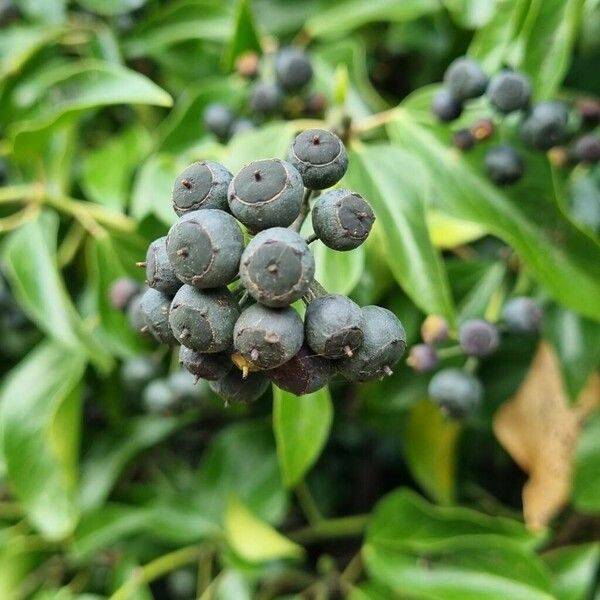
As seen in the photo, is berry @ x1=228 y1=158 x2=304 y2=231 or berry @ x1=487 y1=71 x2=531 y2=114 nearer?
berry @ x1=228 y1=158 x2=304 y2=231

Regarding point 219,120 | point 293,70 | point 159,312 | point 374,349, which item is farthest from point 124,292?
point 374,349

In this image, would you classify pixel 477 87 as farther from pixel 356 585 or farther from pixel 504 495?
pixel 504 495

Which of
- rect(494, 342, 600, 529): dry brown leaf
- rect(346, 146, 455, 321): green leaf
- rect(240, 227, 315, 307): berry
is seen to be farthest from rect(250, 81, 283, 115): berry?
rect(240, 227, 315, 307): berry

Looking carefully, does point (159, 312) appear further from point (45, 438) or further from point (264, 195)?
point (45, 438)

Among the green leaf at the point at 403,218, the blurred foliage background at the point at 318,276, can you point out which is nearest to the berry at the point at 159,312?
the blurred foliage background at the point at 318,276

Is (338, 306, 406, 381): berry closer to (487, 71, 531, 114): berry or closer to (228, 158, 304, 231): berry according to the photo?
(228, 158, 304, 231): berry
